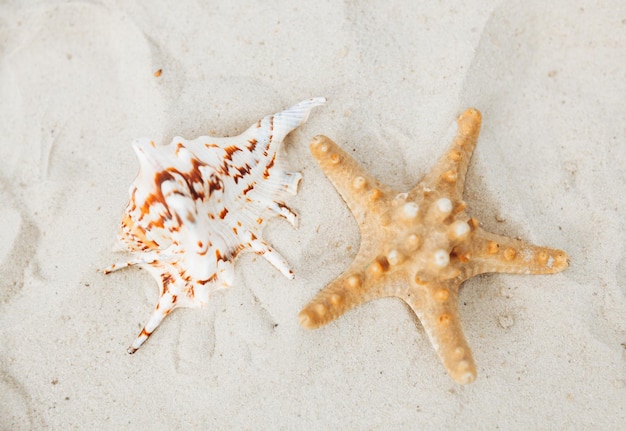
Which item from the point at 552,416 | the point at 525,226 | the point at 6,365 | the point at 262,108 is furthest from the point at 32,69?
the point at 552,416

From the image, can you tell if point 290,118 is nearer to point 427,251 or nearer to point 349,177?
point 349,177

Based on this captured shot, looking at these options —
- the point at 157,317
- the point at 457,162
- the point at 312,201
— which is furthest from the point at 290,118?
the point at 157,317

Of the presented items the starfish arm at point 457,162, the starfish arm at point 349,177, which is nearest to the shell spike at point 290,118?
the starfish arm at point 349,177

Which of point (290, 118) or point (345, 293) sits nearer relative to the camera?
point (345, 293)

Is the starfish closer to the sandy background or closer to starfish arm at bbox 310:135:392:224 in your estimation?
starfish arm at bbox 310:135:392:224

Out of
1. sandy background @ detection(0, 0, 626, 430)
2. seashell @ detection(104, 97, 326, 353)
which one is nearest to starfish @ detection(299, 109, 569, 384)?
sandy background @ detection(0, 0, 626, 430)

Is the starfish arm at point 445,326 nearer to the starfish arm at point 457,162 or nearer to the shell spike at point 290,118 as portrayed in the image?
the starfish arm at point 457,162

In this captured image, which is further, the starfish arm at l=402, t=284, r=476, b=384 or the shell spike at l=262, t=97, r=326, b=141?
the shell spike at l=262, t=97, r=326, b=141
